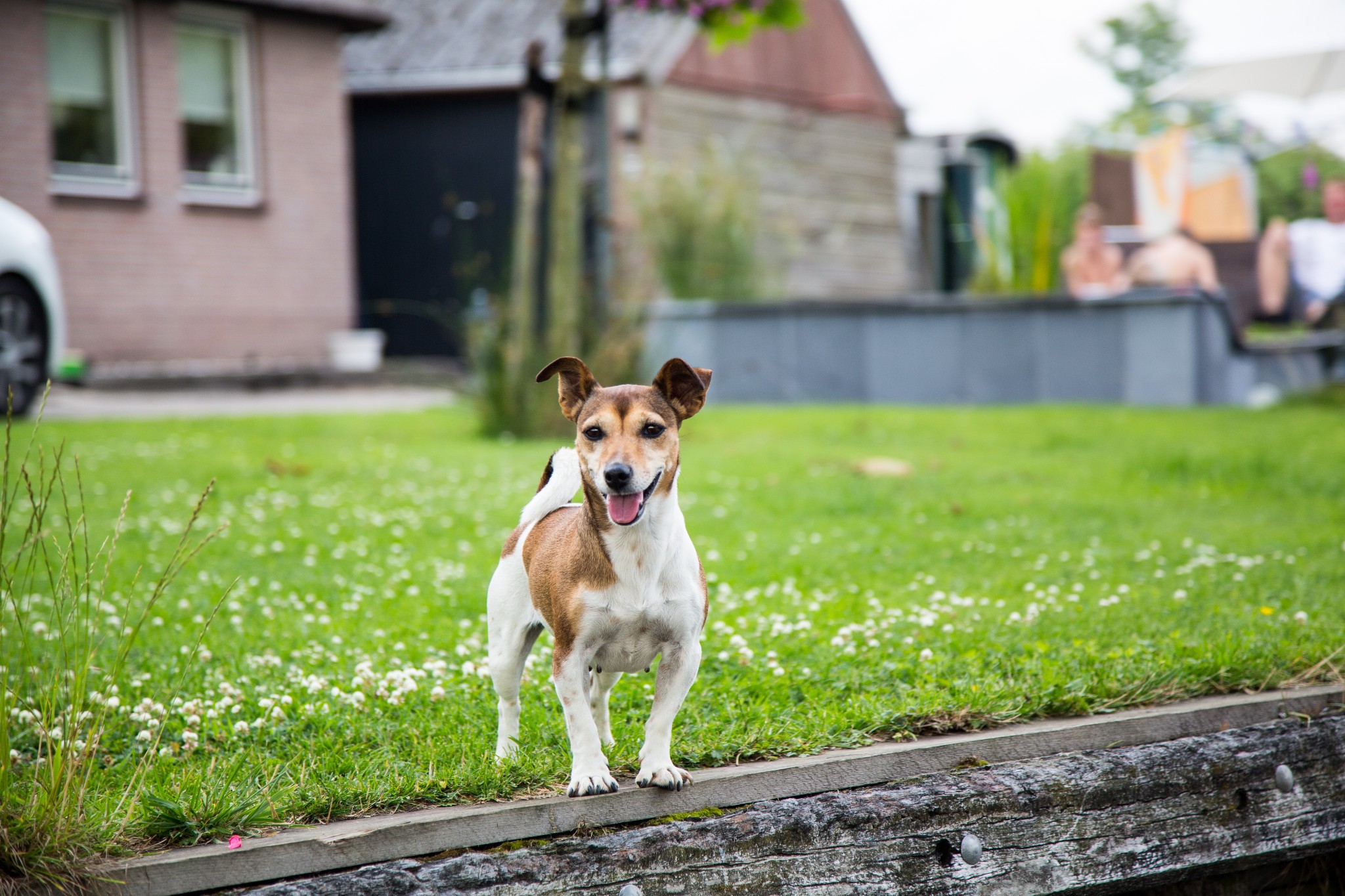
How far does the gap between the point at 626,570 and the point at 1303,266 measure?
49.2 feet

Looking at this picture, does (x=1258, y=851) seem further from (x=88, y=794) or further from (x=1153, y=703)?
(x=88, y=794)

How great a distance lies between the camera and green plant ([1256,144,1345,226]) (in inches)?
809

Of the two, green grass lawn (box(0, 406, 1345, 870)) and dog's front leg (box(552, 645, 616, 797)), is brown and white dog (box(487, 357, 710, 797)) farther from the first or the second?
green grass lawn (box(0, 406, 1345, 870))

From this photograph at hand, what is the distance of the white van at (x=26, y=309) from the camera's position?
423 inches

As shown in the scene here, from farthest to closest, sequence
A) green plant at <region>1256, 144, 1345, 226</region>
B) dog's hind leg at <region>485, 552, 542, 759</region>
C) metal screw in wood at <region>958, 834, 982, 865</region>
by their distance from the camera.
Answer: green plant at <region>1256, 144, 1345, 226</region>
dog's hind leg at <region>485, 552, 542, 759</region>
metal screw in wood at <region>958, 834, 982, 865</region>

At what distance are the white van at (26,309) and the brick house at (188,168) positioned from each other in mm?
4348

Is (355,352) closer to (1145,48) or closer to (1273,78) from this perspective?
(1273,78)

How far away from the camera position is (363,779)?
329 cm

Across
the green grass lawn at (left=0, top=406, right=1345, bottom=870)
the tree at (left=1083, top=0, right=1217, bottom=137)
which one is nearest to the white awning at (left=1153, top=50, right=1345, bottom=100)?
the green grass lawn at (left=0, top=406, right=1345, bottom=870)

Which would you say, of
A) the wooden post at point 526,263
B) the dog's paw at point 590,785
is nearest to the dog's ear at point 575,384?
the dog's paw at point 590,785

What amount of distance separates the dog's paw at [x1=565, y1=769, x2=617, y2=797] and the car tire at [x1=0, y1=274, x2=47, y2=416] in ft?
30.0

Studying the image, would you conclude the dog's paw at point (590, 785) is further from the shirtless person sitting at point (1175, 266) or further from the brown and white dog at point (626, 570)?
the shirtless person sitting at point (1175, 266)

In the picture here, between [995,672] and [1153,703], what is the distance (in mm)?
483

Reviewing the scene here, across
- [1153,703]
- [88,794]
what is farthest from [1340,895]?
[88,794]
